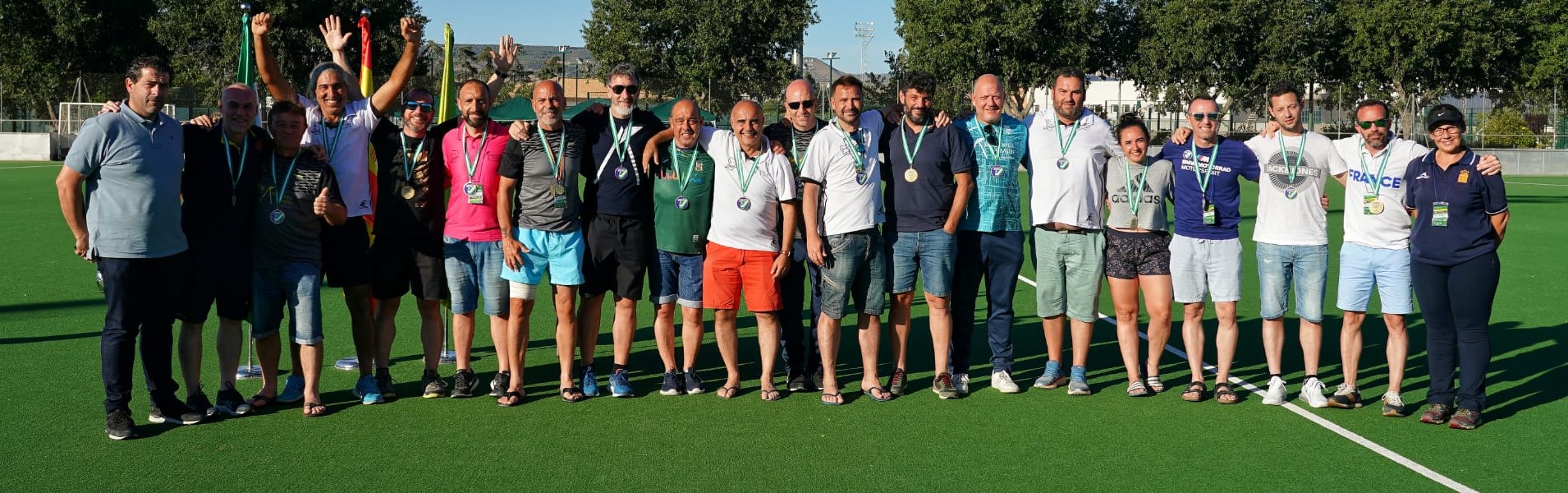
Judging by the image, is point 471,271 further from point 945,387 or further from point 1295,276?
point 1295,276

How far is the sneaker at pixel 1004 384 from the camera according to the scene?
Answer: 668 centimetres

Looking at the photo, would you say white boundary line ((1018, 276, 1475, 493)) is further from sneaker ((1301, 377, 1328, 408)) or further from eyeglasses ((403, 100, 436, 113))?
eyeglasses ((403, 100, 436, 113))

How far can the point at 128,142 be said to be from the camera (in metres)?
5.35

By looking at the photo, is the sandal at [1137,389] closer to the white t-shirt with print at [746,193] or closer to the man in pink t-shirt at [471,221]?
the white t-shirt with print at [746,193]

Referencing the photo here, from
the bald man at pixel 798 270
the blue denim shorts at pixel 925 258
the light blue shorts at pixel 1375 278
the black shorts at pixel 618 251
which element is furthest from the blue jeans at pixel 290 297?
the light blue shorts at pixel 1375 278

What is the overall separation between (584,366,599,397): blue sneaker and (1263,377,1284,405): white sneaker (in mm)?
3549

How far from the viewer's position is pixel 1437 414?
6.01 meters

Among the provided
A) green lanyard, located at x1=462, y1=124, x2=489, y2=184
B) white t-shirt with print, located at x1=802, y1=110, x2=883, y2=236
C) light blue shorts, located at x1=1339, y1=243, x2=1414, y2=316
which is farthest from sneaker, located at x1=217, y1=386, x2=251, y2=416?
light blue shorts, located at x1=1339, y1=243, x2=1414, y2=316

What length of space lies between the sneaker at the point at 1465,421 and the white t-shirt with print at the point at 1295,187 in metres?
1.07

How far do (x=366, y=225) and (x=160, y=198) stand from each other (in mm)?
1079

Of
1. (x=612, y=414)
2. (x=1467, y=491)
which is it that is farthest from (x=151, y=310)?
(x=1467, y=491)

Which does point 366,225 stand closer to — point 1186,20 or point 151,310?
point 151,310

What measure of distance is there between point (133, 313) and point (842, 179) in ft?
11.2

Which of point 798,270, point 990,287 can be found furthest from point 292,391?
point 990,287
